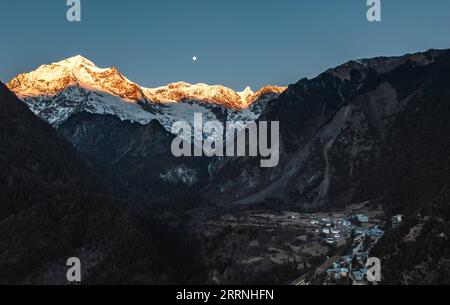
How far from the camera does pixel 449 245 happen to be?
17225 cm

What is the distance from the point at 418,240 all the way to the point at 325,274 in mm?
30763
